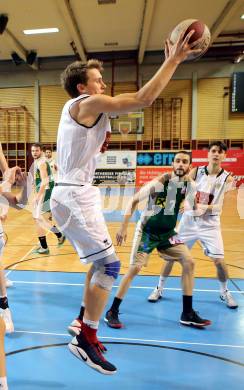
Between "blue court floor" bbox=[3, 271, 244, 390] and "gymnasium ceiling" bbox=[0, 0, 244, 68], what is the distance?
10.5 m

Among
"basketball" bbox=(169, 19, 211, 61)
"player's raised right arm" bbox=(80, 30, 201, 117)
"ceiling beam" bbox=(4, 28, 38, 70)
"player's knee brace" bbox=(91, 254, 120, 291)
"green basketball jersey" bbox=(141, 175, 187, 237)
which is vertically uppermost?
"ceiling beam" bbox=(4, 28, 38, 70)

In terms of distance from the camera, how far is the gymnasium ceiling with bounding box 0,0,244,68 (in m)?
12.3

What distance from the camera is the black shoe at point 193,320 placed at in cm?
330

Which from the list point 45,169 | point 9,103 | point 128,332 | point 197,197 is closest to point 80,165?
point 128,332

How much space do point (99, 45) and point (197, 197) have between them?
14.1m

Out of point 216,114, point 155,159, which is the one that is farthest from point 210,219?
point 216,114

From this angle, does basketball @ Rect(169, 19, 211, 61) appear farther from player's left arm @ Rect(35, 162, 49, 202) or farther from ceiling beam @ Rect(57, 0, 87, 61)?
ceiling beam @ Rect(57, 0, 87, 61)

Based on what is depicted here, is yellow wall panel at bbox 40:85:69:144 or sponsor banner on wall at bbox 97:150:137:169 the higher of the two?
yellow wall panel at bbox 40:85:69:144

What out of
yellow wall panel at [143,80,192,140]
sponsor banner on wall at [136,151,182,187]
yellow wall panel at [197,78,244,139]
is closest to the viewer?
sponsor banner on wall at [136,151,182,187]

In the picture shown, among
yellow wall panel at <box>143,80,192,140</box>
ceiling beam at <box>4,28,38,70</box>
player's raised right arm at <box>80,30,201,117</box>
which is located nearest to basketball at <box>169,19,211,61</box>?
player's raised right arm at <box>80,30,201,117</box>

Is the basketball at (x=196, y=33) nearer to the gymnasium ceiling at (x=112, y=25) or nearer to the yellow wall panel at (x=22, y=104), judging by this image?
the gymnasium ceiling at (x=112, y=25)

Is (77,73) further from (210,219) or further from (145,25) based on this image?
(145,25)

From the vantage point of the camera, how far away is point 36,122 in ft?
60.8

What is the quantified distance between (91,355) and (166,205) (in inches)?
70.3
